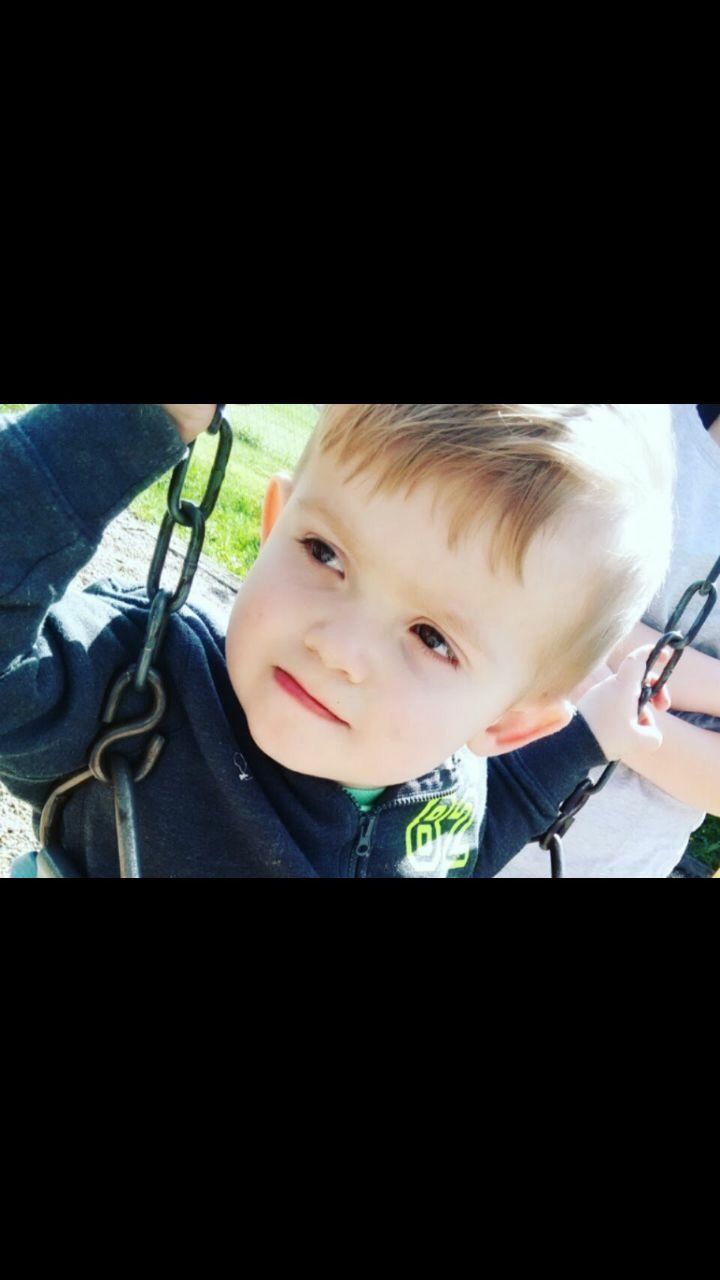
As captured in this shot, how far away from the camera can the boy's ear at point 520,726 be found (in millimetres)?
882

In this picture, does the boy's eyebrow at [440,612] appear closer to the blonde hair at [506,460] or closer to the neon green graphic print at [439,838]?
the blonde hair at [506,460]

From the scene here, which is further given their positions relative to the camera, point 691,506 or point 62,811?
point 691,506

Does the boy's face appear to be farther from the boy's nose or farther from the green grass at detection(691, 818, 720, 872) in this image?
the green grass at detection(691, 818, 720, 872)

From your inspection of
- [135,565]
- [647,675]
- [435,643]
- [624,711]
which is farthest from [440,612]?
[135,565]

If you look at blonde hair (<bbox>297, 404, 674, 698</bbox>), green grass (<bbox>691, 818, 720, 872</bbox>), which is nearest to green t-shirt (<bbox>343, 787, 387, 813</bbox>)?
blonde hair (<bbox>297, 404, 674, 698</bbox>)

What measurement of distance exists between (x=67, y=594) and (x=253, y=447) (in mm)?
2905

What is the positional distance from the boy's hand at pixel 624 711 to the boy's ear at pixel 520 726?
24cm

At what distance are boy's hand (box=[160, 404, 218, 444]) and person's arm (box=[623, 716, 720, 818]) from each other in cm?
82

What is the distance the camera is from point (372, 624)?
689 mm

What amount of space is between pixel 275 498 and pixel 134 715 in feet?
0.72

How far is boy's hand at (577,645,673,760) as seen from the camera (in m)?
1.15

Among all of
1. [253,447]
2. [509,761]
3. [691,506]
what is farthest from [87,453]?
[253,447]
